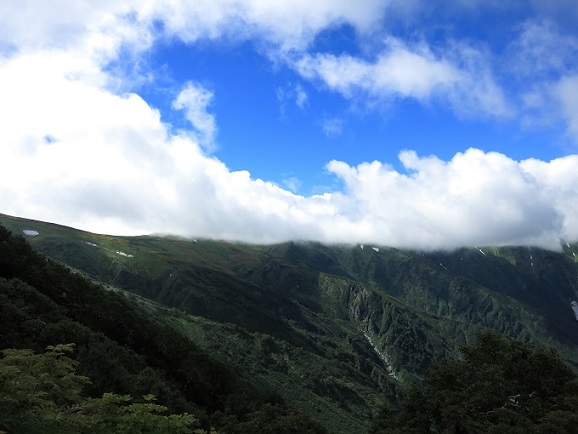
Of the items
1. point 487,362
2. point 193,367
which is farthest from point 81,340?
point 487,362

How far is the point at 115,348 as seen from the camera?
5194 centimetres

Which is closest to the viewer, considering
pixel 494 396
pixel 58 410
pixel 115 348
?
pixel 58 410

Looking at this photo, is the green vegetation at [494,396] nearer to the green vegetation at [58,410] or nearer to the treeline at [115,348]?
the treeline at [115,348]

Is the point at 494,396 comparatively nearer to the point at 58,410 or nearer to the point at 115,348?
the point at 58,410

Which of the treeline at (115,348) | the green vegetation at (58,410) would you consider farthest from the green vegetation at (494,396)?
the green vegetation at (58,410)

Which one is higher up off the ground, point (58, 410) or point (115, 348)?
point (58, 410)

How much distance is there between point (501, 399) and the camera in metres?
39.9

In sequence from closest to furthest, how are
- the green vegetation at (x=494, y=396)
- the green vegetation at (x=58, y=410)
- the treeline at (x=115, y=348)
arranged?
1. the green vegetation at (x=58, y=410)
2. the green vegetation at (x=494, y=396)
3. the treeline at (x=115, y=348)

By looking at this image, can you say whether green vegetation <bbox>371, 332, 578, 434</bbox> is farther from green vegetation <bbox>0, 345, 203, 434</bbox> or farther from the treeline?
green vegetation <bbox>0, 345, 203, 434</bbox>

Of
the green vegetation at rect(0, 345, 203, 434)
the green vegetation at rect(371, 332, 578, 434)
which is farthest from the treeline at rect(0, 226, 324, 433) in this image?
the green vegetation at rect(371, 332, 578, 434)

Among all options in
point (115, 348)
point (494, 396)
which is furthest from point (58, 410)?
point (115, 348)

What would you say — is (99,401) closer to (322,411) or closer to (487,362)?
(487,362)

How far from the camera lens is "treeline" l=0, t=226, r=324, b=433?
40.3m

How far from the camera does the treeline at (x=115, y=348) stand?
132 feet
